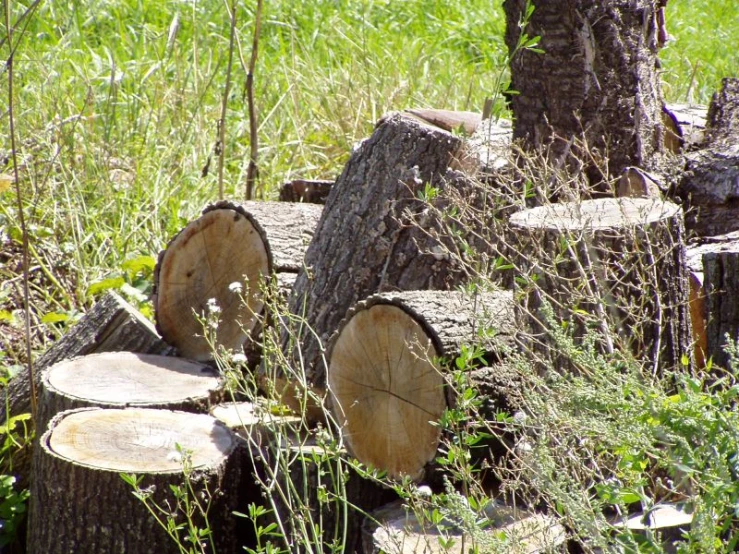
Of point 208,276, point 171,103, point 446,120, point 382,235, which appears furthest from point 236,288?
point 171,103

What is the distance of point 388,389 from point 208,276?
1.15 metres

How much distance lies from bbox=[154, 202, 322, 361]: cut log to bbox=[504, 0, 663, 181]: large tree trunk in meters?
0.98

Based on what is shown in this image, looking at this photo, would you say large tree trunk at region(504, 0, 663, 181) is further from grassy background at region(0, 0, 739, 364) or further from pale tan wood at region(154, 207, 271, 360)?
grassy background at region(0, 0, 739, 364)

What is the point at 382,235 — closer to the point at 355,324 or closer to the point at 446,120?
the point at 355,324

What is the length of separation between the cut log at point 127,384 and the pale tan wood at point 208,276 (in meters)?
0.16

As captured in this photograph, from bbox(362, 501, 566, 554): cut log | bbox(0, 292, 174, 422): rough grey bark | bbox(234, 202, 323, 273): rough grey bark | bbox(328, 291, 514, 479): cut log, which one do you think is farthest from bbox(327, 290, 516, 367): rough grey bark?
bbox(0, 292, 174, 422): rough grey bark

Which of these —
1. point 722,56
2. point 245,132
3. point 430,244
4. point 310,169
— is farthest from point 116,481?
point 722,56

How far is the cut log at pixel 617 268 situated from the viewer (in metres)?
2.65

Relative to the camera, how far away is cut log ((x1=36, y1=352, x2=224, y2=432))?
10.8 feet

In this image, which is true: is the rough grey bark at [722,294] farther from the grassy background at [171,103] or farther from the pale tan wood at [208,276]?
the grassy background at [171,103]

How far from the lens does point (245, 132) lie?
6.10 metres

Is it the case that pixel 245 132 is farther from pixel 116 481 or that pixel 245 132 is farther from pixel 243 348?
pixel 116 481

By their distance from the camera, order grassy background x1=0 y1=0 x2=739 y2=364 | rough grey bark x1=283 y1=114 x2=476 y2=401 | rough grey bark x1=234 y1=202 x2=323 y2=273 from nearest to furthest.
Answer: rough grey bark x1=283 y1=114 x2=476 y2=401 → rough grey bark x1=234 y1=202 x2=323 y2=273 → grassy background x1=0 y1=0 x2=739 y2=364

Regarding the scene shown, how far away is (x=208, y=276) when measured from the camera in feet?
12.5
